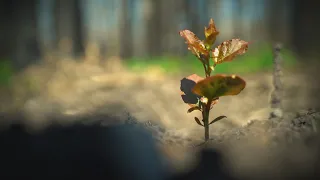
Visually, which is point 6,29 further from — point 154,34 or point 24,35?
point 154,34

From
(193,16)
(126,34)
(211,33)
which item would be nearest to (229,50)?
(211,33)

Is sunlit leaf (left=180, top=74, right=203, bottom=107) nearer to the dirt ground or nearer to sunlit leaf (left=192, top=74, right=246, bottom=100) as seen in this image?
sunlit leaf (left=192, top=74, right=246, bottom=100)

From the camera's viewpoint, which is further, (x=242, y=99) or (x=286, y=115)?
(x=242, y=99)

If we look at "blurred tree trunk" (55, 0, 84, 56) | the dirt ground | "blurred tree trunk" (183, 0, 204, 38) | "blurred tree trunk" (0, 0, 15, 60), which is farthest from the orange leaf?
"blurred tree trunk" (0, 0, 15, 60)

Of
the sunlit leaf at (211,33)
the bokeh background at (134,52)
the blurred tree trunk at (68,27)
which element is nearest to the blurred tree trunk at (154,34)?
the bokeh background at (134,52)

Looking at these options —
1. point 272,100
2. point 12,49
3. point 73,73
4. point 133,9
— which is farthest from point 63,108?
point 272,100

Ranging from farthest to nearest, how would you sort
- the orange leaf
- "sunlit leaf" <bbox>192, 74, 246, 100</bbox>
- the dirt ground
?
the dirt ground
the orange leaf
"sunlit leaf" <bbox>192, 74, 246, 100</bbox>

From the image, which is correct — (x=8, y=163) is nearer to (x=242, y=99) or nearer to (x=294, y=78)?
(x=242, y=99)
